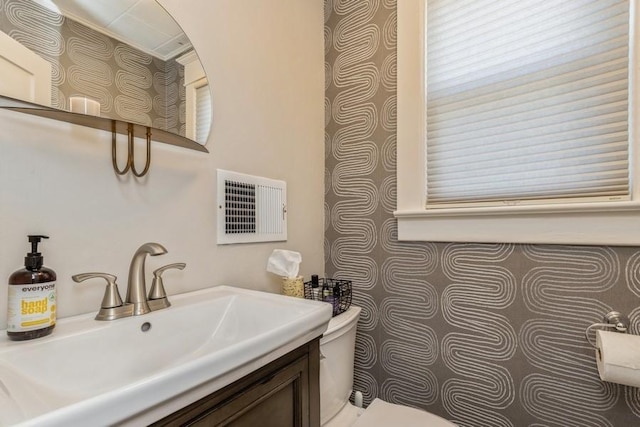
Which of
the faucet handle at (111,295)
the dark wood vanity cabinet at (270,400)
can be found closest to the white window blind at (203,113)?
the faucet handle at (111,295)

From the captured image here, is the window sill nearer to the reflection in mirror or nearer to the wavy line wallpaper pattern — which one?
the wavy line wallpaper pattern

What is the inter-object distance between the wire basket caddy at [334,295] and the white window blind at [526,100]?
54 centimetres

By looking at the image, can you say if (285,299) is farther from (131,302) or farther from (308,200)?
(308,200)

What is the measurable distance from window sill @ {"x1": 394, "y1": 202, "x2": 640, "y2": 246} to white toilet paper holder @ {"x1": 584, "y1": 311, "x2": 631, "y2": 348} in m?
0.23

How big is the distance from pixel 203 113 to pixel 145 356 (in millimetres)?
716

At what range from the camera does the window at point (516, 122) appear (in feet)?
3.24

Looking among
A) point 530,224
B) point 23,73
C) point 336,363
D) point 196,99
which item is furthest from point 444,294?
point 23,73

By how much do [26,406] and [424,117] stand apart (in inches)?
56.4

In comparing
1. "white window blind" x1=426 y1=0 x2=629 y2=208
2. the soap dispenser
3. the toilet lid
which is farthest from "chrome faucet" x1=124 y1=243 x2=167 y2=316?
"white window blind" x1=426 y1=0 x2=629 y2=208

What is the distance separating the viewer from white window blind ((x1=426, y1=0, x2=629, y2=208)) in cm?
100

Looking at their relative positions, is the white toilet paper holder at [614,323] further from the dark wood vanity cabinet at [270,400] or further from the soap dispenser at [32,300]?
the soap dispenser at [32,300]

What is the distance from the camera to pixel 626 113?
0.97 m

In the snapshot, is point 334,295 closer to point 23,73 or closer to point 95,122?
point 95,122

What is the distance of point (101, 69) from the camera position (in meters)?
0.76
